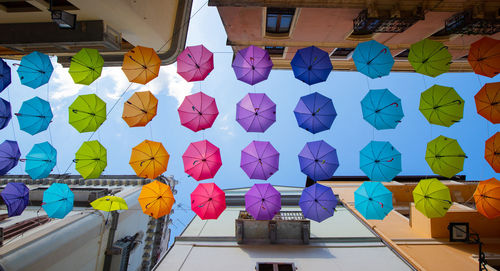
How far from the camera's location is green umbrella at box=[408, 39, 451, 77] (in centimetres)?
905

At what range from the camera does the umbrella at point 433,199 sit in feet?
30.8

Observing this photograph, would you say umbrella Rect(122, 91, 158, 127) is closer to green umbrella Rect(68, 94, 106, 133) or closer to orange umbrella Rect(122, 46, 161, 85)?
A: orange umbrella Rect(122, 46, 161, 85)

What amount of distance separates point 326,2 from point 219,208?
36.2 ft

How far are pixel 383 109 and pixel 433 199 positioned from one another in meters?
4.50

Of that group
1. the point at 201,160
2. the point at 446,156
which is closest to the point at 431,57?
the point at 446,156

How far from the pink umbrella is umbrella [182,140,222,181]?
920 millimetres

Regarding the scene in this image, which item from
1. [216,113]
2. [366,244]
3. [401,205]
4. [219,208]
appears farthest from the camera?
[401,205]

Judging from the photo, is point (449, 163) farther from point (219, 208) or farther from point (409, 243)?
point (219, 208)

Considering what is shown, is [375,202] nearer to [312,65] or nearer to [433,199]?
[433,199]

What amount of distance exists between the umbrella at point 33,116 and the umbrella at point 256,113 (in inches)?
357

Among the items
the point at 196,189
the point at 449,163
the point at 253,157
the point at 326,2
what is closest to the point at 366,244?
the point at 449,163

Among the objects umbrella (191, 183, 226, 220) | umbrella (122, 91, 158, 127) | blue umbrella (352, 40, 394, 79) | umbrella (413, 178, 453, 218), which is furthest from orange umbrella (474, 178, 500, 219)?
umbrella (122, 91, 158, 127)

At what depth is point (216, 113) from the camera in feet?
32.3

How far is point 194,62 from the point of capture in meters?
9.54
